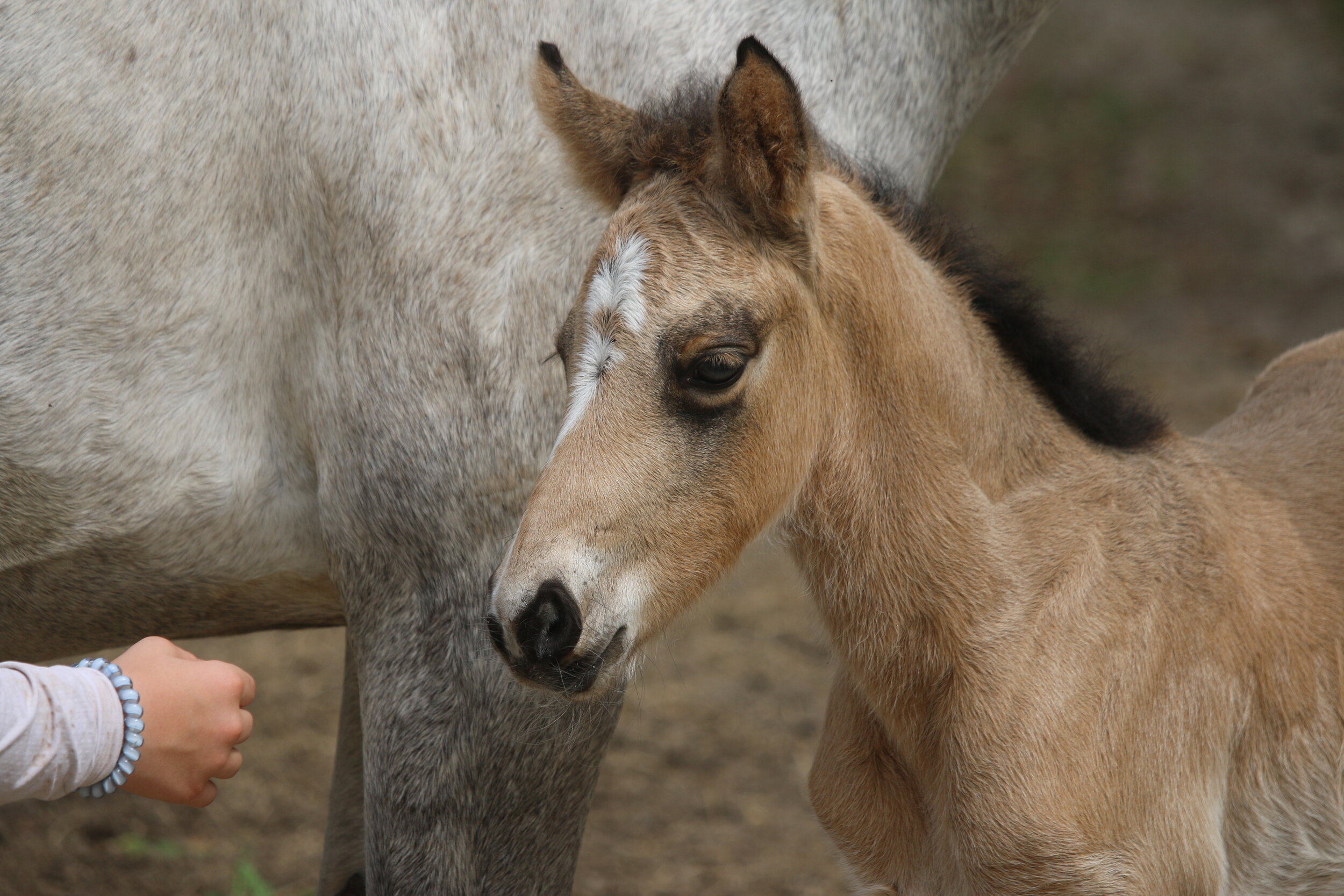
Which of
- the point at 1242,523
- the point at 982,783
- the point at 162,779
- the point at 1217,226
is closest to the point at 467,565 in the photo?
the point at 162,779

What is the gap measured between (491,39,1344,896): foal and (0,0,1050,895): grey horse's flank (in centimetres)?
25

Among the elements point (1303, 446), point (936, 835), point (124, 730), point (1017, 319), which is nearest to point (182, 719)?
point (124, 730)

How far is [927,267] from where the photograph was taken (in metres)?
2.25

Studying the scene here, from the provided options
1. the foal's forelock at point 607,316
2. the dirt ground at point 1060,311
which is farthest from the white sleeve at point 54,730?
the dirt ground at point 1060,311

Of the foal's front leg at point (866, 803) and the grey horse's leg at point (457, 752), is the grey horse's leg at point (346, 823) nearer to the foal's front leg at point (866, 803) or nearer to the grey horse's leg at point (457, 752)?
the grey horse's leg at point (457, 752)

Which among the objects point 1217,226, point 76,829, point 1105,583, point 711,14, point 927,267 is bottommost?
point 76,829

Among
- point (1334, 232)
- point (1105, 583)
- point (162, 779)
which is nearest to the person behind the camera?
point (162, 779)

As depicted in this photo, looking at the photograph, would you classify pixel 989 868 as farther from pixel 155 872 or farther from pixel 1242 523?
pixel 155 872

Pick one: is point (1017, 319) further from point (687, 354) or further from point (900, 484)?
point (687, 354)

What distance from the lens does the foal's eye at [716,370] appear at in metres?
1.86

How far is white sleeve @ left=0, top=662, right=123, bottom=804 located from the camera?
1.51 meters

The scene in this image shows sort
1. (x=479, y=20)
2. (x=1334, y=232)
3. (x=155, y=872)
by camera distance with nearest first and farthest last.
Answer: (x=479, y=20) < (x=155, y=872) < (x=1334, y=232)

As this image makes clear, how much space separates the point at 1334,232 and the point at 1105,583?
7.73 metres

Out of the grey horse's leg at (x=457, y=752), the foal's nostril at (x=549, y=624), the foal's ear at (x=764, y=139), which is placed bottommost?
the grey horse's leg at (x=457, y=752)
